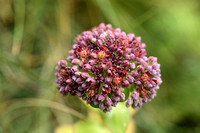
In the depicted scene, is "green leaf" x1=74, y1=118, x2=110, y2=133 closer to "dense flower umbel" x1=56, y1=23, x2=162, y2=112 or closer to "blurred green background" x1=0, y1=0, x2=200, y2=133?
"blurred green background" x1=0, y1=0, x2=200, y2=133

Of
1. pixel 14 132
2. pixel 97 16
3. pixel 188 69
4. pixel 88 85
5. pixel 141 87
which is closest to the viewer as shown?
pixel 88 85

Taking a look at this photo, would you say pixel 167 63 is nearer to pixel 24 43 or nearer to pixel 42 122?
pixel 42 122

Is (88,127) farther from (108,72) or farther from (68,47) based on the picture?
(68,47)

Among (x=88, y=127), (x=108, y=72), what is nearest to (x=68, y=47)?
(x=88, y=127)

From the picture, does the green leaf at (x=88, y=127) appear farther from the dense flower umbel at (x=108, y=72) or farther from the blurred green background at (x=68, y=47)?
the dense flower umbel at (x=108, y=72)

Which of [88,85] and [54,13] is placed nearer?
[88,85]

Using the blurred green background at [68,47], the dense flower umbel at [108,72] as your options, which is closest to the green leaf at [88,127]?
the blurred green background at [68,47]

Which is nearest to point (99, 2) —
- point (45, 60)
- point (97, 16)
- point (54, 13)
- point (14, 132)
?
point (97, 16)
